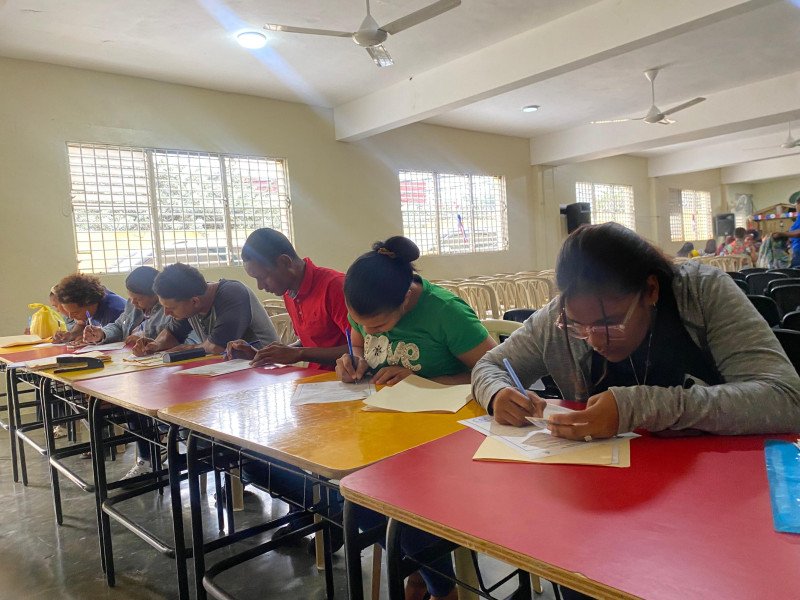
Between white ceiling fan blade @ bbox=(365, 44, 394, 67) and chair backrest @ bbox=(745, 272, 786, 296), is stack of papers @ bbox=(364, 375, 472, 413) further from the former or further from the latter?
chair backrest @ bbox=(745, 272, 786, 296)

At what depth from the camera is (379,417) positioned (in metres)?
1.39

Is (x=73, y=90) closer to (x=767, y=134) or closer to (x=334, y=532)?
(x=334, y=532)

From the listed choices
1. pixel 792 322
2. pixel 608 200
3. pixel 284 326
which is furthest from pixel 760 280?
pixel 608 200

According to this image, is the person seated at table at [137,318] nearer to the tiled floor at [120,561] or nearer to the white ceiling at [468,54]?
the tiled floor at [120,561]

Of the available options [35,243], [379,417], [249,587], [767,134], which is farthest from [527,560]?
[767,134]

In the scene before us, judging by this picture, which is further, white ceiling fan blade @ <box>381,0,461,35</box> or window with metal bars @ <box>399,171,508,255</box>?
window with metal bars @ <box>399,171,508,255</box>

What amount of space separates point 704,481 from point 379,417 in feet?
2.42

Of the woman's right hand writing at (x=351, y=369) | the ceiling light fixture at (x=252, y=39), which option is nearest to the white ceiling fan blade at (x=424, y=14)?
the ceiling light fixture at (x=252, y=39)

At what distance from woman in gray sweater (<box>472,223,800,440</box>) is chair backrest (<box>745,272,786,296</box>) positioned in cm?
389

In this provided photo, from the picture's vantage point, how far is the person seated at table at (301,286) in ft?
8.02

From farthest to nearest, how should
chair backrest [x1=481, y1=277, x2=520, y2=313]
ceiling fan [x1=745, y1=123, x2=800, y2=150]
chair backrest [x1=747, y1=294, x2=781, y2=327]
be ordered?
ceiling fan [x1=745, y1=123, x2=800, y2=150], chair backrest [x1=481, y1=277, x2=520, y2=313], chair backrest [x1=747, y1=294, x2=781, y2=327]

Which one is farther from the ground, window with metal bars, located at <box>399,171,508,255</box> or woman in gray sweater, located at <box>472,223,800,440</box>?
window with metal bars, located at <box>399,171,508,255</box>

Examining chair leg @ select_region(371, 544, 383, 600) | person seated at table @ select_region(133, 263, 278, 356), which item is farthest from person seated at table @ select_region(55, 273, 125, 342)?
chair leg @ select_region(371, 544, 383, 600)

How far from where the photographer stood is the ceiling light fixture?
4.45 meters
